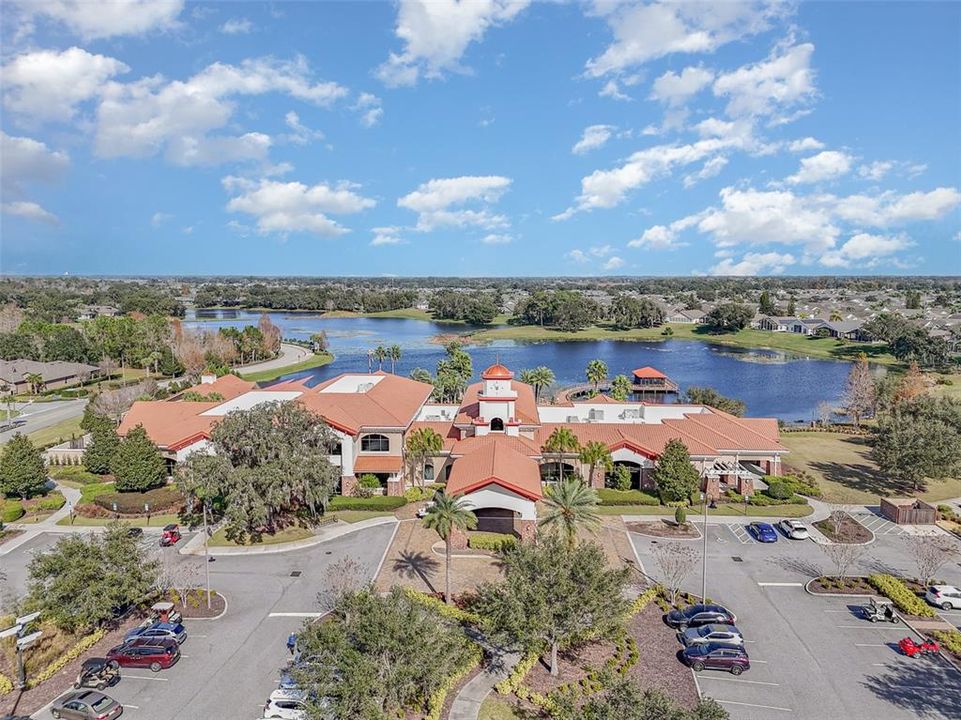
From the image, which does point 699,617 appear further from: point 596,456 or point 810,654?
point 596,456

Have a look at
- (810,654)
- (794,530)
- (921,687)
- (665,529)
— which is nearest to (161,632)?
(810,654)

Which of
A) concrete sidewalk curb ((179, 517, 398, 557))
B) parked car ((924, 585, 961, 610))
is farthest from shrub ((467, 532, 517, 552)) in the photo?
parked car ((924, 585, 961, 610))

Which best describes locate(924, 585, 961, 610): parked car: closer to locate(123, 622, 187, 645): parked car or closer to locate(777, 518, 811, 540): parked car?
locate(777, 518, 811, 540): parked car

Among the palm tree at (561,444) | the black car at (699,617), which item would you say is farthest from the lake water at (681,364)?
the black car at (699,617)

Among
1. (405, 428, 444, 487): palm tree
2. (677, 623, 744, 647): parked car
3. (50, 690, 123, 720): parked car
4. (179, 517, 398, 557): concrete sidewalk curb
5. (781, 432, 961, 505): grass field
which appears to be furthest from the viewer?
(781, 432, 961, 505): grass field

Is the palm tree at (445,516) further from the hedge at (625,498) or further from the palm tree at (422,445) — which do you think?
the hedge at (625,498)

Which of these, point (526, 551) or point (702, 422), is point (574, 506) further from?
point (702, 422)

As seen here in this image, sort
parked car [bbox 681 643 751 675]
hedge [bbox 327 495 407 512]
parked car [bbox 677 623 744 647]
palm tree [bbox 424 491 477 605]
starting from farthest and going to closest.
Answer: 1. hedge [bbox 327 495 407 512]
2. palm tree [bbox 424 491 477 605]
3. parked car [bbox 677 623 744 647]
4. parked car [bbox 681 643 751 675]
